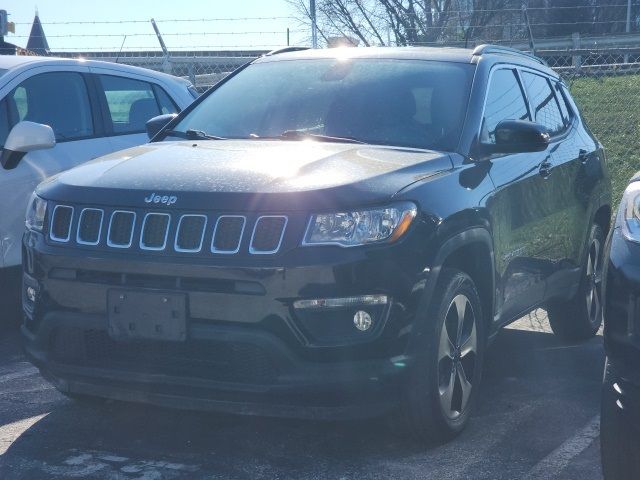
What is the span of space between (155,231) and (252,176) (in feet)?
1.41

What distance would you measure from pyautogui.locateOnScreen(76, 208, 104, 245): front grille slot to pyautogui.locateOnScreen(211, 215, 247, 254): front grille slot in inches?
20.7

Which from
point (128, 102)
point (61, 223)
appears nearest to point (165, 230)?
point (61, 223)

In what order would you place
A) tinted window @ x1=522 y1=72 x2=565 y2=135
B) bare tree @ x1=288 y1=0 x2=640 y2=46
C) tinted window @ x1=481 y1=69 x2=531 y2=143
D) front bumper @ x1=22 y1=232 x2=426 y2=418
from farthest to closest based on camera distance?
bare tree @ x1=288 y1=0 x2=640 y2=46, tinted window @ x1=522 y1=72 x2=565 y2=135, tinted window @ x1=481 y1=69 x2=531 y2=143, front bumper @ x1=22 y1=232 x2=426 y2=418

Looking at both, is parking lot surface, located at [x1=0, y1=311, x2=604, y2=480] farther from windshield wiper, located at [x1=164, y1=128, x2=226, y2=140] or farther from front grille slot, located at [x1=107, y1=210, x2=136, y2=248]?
windshield wiper, located at [x1=164, y1=128, x2=226, y2=140]

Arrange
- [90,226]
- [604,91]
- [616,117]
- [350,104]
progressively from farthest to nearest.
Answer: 1. [604,91]
2. [616,117]
3. [350,104]
4. [90,226]

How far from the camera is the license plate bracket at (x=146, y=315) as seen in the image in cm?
406

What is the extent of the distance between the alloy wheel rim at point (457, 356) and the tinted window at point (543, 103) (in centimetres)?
183

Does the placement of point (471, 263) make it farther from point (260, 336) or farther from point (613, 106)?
point (613, 106)

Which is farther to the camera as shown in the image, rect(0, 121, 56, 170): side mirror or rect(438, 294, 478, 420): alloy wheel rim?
rect(0, 121, 56, 170): side mirror

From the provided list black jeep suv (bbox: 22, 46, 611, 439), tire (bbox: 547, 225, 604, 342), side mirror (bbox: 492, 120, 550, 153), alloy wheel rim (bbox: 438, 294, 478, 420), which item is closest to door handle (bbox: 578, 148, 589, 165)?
tire (bbox: 547, 225, 604, 342)

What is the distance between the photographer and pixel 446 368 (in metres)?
4.54

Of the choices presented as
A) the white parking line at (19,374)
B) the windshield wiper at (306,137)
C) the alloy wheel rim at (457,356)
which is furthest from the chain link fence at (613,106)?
the white parking line at (19,374)

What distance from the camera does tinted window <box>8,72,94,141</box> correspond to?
271 inches

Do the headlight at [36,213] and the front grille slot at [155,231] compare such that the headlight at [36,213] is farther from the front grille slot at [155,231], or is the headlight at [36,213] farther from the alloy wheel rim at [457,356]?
the alloy wheel rim at [457,356]
